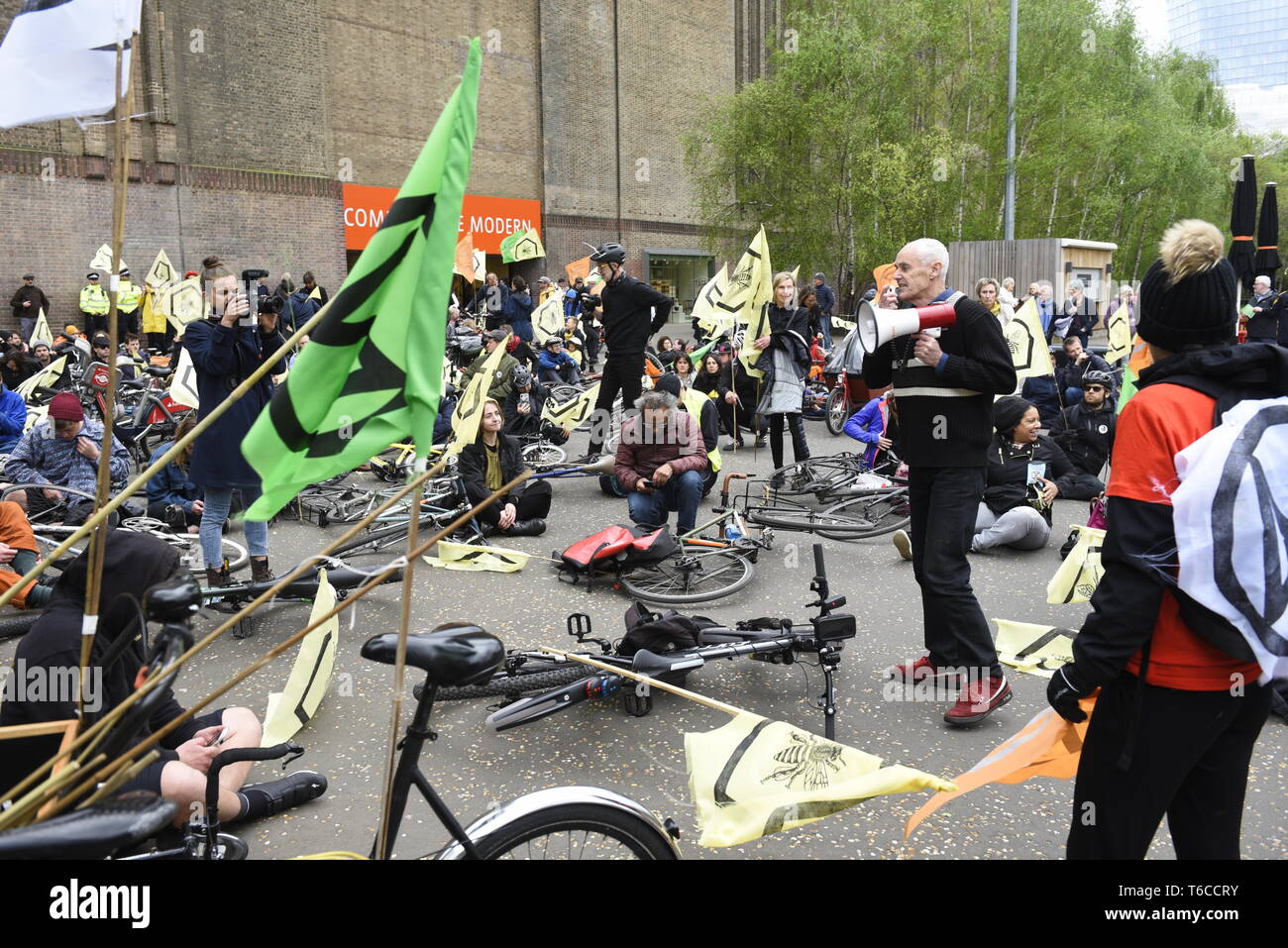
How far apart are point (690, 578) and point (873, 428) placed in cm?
378

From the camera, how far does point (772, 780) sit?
2965mm

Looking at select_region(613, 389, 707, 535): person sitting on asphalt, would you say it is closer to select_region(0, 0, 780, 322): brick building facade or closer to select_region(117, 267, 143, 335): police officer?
select_region(117, 267, 143, 335): police officer

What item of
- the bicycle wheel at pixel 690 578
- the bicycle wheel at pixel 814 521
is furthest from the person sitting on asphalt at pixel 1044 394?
the bicycle wheel at pixel 690 578


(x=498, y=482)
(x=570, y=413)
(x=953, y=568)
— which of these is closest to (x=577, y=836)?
(x=953, y=568)

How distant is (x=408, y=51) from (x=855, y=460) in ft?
77.2

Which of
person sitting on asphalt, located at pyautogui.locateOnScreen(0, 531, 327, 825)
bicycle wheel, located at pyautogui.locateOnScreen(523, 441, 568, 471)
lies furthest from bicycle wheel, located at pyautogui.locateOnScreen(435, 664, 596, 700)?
bicycle wheel, located at pyautogui.locateOnScreen(523, 441, 568, 471)

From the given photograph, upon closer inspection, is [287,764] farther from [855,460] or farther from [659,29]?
[659,29]

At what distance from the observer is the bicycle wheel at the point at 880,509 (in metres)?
7.95

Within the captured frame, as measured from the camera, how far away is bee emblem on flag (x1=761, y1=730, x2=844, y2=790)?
9.70 feet

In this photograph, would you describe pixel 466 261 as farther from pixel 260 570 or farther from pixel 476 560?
pixel 260 570

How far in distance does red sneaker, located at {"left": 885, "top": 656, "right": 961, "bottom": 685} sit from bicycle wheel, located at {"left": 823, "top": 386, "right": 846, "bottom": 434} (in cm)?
842

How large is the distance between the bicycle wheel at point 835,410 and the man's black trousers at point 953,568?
8758 millimetres

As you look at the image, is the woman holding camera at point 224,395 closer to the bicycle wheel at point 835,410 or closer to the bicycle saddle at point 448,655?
the bicycle saddle at point 448,655

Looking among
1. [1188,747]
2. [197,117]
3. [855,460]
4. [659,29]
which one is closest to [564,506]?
[855,460]
